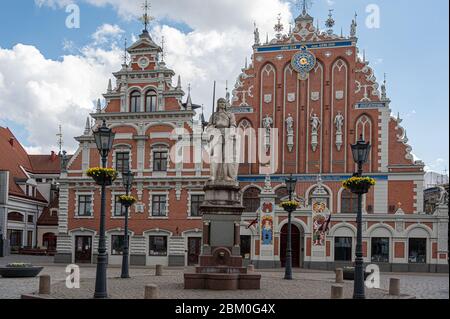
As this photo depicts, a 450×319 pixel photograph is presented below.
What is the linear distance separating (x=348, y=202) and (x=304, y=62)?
36.0ft

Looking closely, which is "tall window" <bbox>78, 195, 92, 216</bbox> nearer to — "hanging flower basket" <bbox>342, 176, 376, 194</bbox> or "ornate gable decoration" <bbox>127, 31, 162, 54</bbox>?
"ornate gable decoration" <bbox>127, 31, 162, 54</bbox>

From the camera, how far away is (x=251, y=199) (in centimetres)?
4506

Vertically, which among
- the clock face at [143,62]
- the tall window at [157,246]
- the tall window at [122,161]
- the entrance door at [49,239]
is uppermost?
the clock face at [143,62]

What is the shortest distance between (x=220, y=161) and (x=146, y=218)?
21.1 metres

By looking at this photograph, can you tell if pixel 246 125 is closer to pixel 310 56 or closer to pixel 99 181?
pixel 310 56

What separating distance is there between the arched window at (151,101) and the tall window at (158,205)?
6320mm

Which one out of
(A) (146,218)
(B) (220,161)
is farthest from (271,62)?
(B) (220,161)

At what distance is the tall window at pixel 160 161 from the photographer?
43188 mm

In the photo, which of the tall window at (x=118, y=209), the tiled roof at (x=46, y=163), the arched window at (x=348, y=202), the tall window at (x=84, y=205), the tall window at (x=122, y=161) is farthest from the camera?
the tiled roof at (x=46, y=163)

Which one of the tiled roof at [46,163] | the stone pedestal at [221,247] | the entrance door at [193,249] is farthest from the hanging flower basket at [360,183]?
the tiled roof at [46,163]

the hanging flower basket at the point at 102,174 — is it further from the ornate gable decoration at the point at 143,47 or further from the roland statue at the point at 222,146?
the ornate gable decoration at the point at 143,47

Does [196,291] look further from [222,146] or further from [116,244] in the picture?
[116,244]

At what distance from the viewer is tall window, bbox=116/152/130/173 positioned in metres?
43.8
